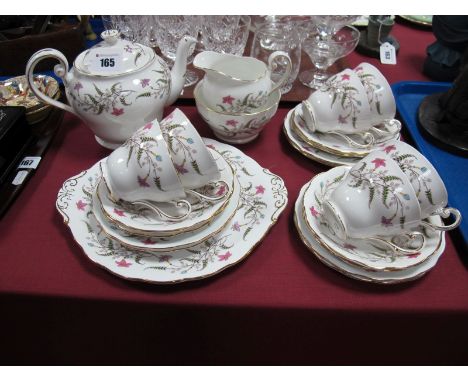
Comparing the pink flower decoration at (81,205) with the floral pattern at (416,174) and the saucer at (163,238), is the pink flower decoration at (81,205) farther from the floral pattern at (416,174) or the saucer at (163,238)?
the floral pattern at (416,174)

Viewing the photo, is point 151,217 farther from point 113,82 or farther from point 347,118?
point 347,118

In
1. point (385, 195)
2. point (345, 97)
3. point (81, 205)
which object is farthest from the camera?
point (345, 97)

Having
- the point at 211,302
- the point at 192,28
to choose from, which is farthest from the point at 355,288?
the point at 192,28

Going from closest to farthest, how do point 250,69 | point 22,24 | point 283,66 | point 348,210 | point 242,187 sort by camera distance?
point 348,210 → point 242,187 → point 250,69 → point 283,66 → point 22,24

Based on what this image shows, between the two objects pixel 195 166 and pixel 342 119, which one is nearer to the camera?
pixel 195 166

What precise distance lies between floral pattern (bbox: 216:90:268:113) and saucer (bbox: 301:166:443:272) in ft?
0.77

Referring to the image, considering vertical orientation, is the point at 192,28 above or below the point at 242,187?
above

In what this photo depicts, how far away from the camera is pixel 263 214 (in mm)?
679

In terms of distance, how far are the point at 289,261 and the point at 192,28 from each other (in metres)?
0.81

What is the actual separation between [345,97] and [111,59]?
484 millimetres

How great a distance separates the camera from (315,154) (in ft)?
2.68

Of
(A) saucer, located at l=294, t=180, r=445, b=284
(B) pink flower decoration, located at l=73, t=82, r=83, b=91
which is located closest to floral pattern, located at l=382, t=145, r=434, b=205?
(A) saucer, located at l=294, t=180, r=445, b=284

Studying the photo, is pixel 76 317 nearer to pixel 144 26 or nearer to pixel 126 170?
pixel 126 170

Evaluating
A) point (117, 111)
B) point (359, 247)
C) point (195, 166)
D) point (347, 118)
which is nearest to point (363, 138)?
point (347, 118)
